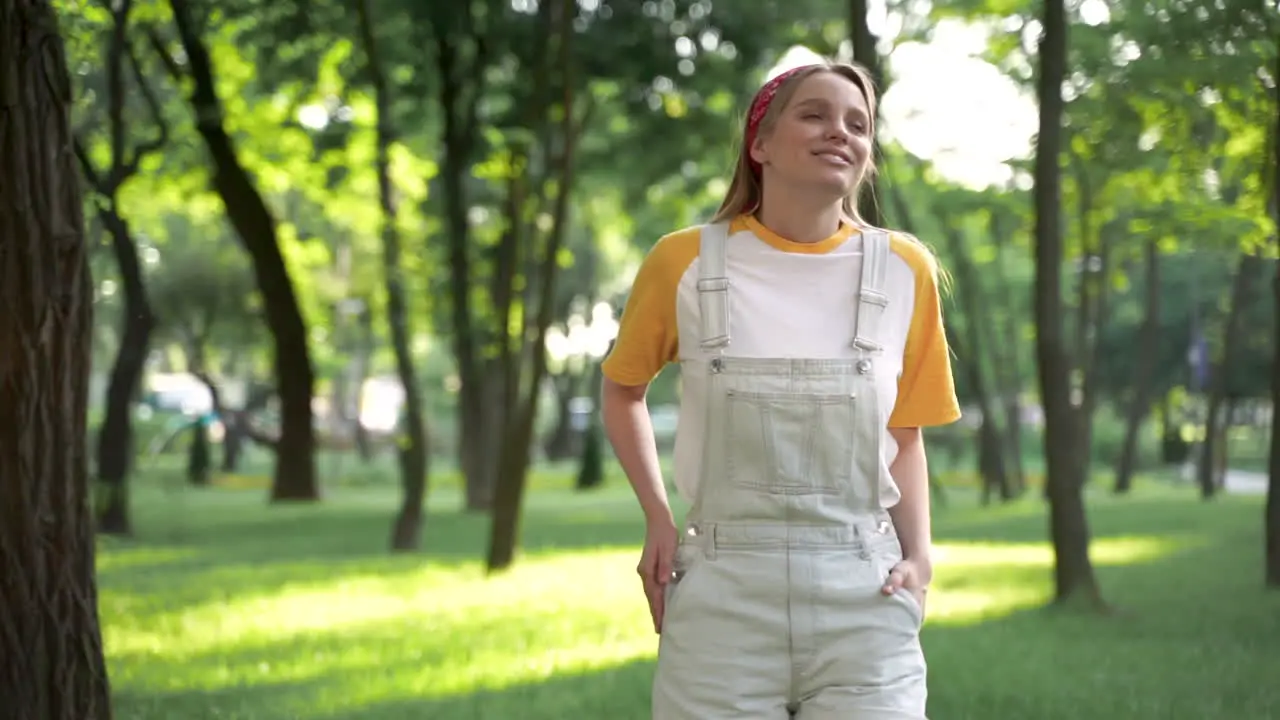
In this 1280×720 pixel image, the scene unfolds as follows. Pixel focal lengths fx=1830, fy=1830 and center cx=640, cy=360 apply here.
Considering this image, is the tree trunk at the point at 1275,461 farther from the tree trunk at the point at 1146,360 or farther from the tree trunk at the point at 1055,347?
the tree trunk at the point at 1146,360

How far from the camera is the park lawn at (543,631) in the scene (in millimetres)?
8422

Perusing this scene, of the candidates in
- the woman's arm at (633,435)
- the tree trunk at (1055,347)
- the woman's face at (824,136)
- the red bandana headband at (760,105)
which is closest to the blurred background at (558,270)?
the tree trunk at (1055,347)

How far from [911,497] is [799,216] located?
55cm

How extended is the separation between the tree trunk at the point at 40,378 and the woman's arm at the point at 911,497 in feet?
11.4

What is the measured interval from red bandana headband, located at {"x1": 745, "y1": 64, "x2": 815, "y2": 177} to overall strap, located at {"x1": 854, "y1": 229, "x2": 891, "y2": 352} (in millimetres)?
294

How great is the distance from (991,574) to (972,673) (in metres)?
7.11

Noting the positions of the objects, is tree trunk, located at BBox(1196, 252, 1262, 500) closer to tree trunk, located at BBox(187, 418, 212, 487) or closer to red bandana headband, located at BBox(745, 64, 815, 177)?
red bandana headband, located at BBox(745, 64, 815, 177)

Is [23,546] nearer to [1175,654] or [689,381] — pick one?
[689,381]

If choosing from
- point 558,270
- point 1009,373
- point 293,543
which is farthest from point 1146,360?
point 293,543

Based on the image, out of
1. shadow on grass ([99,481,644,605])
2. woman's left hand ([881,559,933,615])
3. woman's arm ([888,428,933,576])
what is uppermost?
woman's arm ([888,428,933,576])

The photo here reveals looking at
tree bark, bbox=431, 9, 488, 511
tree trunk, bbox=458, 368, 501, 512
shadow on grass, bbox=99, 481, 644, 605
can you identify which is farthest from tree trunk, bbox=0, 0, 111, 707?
tree trunk, bbox=458, 368, 501, 512

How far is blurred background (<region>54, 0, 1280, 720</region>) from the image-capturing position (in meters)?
9.88

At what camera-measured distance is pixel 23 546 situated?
19.4ft

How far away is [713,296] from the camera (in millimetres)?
3230
